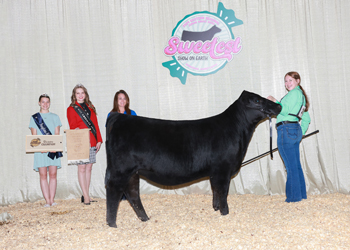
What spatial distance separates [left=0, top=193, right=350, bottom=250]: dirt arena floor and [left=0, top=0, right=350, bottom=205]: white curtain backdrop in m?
0.95

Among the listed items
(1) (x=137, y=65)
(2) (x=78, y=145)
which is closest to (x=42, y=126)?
(2) (x=78, y=145)

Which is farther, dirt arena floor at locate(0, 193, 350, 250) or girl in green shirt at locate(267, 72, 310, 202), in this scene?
girl in green shirt at locate(267, 72, 310, 202)

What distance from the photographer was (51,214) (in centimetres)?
398

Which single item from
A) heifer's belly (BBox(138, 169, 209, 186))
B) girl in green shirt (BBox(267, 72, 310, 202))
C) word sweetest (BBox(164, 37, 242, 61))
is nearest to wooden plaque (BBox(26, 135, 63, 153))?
heifer's belly (BBox(138, 169, 209, 186))

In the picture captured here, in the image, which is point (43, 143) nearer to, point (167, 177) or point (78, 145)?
point (78, 145)

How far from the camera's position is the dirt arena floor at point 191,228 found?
8.07 ft

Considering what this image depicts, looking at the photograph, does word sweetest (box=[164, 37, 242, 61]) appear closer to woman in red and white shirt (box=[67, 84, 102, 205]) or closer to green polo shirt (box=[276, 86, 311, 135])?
green polo shirt (box=[276, 86, 311, 135])

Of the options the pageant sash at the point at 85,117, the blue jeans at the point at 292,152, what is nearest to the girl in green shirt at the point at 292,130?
the blue jeans at the point at 292,152

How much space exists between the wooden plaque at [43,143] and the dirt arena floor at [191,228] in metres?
0.88

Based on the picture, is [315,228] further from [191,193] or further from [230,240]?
[191,193]

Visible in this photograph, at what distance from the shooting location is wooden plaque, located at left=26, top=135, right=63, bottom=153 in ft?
13.5

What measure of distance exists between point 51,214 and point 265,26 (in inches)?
171

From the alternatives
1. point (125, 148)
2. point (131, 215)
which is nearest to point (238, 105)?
point (125, 148)

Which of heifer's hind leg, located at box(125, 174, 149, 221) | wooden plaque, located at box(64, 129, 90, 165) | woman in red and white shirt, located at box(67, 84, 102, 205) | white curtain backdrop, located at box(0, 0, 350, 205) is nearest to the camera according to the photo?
heifer's hind leg, located at box(125, 174, 149, 221)
